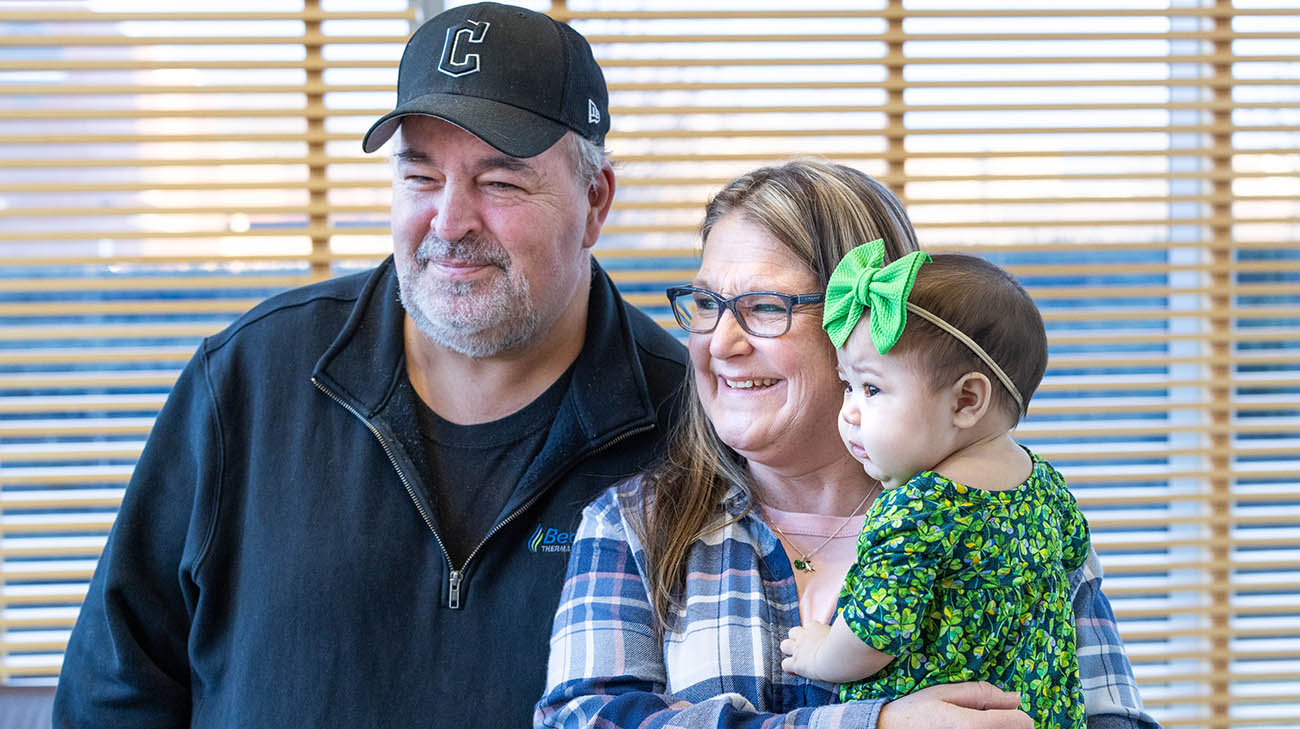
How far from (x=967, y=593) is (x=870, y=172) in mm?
1711

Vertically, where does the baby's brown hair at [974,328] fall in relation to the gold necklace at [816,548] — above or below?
above

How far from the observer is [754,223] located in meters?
1.73

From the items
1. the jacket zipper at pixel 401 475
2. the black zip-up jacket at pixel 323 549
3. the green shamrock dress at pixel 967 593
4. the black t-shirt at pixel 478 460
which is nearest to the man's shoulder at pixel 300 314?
the black zip-up jacket at pixel 323 549

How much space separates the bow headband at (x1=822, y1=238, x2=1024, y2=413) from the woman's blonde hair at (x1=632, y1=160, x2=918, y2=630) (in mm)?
152

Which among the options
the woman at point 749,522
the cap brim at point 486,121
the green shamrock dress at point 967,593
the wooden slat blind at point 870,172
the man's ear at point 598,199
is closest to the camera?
the green shamrock dress at point 967,593

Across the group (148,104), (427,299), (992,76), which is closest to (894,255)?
(427,299)

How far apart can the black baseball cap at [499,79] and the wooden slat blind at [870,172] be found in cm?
72

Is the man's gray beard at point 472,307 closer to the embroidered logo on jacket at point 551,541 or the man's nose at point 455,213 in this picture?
the man's nose at point 455,213

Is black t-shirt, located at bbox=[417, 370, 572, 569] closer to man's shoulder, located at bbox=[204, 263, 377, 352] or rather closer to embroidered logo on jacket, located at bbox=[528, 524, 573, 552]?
embroidered logo on jacket, located at bbox=[528, 524, 573, 552]

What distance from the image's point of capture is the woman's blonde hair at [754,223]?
1.70m

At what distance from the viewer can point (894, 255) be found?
68.4 inches

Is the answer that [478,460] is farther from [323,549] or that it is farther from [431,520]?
[323,549]

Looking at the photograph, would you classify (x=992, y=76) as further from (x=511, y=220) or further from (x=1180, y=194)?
(x=511, y=220)

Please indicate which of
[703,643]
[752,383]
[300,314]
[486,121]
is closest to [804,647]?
[703,643]
